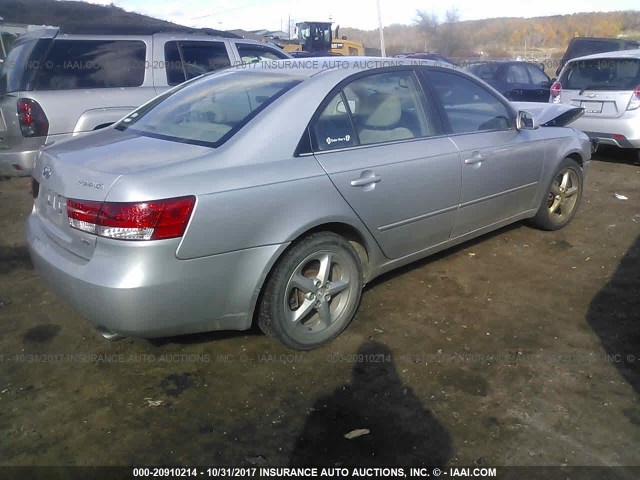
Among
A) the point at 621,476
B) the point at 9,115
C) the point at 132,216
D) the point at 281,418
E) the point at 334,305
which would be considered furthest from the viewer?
the point at 9,115

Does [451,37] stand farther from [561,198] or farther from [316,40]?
[561,198]

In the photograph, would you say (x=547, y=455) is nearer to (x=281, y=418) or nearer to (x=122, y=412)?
(x=281, y=418)

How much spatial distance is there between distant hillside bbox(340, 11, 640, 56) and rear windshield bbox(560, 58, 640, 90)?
150ft

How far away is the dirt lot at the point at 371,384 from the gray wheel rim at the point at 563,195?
104cm

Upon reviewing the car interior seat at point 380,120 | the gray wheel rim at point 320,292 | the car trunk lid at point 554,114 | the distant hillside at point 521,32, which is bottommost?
the gray wheel rim at point 320,292

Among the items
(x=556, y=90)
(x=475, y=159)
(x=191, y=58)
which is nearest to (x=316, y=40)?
(x=556, y=90)

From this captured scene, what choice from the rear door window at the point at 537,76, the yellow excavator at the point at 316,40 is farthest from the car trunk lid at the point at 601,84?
the yellow excavator at the point at 316,40

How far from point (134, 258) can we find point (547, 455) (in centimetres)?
204

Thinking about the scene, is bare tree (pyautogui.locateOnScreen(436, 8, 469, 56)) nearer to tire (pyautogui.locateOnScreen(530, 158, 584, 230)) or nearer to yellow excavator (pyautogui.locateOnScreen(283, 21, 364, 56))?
yellow excavator (pyautogui.locateOnScreen(283, 21, 364, 56))

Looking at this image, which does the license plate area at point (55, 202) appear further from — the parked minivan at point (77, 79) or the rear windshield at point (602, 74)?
the rear windshield at point (602, 74)

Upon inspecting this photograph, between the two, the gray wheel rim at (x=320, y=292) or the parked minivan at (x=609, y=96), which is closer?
the gray wheel rim at (x=320, y=292)

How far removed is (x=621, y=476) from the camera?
226 cm

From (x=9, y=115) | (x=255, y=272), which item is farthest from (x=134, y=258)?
(x=9, y=115)

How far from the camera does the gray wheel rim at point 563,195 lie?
4.98 metres
